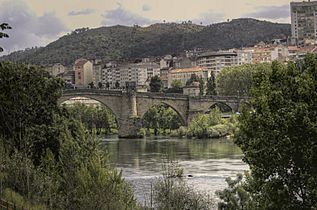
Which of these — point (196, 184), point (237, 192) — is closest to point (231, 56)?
point (196, 184)

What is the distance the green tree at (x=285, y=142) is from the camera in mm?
15180

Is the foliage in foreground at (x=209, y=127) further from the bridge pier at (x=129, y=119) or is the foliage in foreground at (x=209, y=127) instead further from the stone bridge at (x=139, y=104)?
the bridge pier at (x=129, y=119)

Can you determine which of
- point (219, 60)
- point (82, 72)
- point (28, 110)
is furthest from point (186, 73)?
point (28, 110)

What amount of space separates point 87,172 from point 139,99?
199 feet

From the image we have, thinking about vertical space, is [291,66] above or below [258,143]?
above

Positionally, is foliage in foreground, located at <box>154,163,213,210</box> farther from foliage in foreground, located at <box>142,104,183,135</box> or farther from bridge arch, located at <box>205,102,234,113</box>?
bridge arch, located at <box>205,102,234,113</box>

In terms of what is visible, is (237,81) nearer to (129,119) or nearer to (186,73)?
(129,119)

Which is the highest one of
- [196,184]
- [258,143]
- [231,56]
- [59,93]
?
[231,56]

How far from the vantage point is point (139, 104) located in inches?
3110

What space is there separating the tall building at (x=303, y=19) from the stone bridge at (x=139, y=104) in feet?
336

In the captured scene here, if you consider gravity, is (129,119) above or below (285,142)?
above

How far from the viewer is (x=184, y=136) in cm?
7050

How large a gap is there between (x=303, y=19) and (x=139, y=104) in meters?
111

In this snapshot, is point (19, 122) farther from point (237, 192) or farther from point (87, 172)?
point (237, 192)
